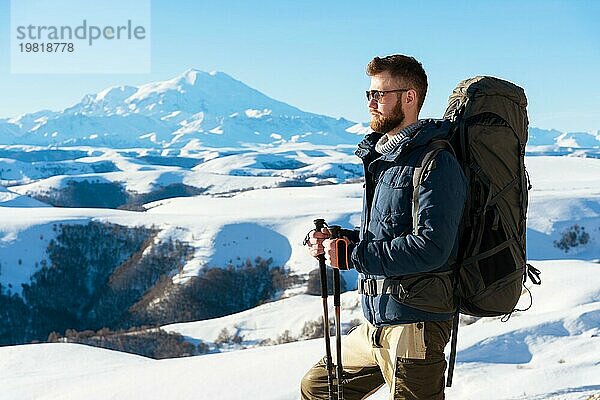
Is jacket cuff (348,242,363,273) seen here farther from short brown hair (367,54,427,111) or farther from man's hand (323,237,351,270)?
short brown hair (367,54,427,111)

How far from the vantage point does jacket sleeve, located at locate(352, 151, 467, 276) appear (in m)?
3.89

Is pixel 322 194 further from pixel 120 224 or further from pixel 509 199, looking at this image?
pixel 509 199

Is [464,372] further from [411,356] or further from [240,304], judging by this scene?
[240,304]

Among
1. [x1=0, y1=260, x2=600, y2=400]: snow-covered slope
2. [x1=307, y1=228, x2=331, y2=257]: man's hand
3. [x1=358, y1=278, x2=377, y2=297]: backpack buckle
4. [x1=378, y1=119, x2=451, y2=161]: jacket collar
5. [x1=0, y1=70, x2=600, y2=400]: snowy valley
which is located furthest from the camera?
Answer: [x1=0, y1=70, x2=600, y2=400]: snowy valley

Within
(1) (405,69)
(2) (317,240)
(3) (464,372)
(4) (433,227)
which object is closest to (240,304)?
(3) (464,372)

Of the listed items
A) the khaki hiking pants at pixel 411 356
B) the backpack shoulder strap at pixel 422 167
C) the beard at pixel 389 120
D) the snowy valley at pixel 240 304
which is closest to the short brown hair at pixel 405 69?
the beard at pixel 389 120

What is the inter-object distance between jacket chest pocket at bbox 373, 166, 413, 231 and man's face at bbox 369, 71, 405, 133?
0.35m

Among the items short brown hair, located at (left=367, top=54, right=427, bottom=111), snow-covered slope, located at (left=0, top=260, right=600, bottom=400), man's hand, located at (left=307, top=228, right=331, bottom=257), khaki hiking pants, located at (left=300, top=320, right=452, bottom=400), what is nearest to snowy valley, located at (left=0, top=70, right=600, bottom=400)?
snow-covered slope, located at (left=0, top=260, right=600, bottom=400)

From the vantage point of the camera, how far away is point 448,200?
390cm

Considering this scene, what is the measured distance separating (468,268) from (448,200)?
0.51 meters

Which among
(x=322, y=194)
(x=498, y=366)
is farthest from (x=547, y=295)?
(x=322, y=194)

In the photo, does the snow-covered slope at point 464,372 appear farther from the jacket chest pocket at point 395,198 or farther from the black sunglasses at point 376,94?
the black sunglasses at point 376,94

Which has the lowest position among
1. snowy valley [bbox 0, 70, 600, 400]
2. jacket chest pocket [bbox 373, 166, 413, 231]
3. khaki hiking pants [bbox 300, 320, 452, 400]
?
snowy valley [bbox 0, 70, 600, 400]

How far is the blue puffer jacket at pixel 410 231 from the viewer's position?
12.8 feet
